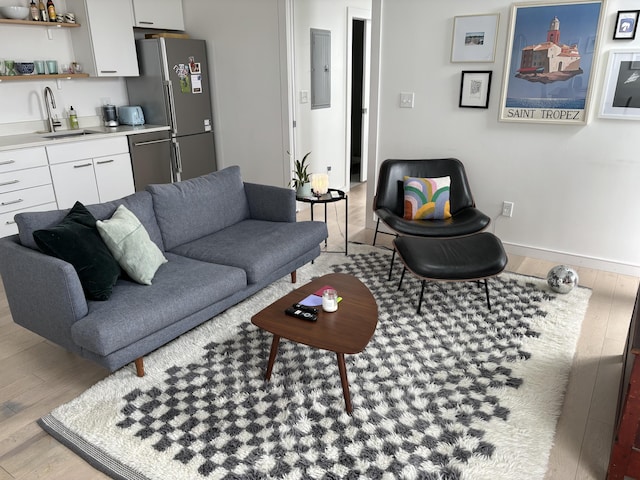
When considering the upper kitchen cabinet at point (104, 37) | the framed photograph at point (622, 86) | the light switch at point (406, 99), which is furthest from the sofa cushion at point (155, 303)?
the framed photograph at point (622, 86)

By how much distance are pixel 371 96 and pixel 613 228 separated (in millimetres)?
2196

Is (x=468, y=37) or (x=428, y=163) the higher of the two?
(x=468, y=37)

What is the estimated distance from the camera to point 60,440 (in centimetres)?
202

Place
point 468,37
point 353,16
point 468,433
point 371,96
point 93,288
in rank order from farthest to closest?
point 353,16 → point 371,96 → point 468,37 → point 93,288 → point 468,433

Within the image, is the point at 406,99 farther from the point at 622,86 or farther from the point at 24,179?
the point at 24,179

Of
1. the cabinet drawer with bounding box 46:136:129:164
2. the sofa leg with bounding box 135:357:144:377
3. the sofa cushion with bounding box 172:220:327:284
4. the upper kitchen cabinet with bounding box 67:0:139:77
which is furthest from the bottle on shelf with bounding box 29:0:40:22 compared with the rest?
the sofa leg with bounding box 135:357:144:377

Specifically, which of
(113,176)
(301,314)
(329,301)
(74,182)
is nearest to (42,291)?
(301,314)

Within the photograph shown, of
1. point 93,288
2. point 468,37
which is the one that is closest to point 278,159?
point 468,37

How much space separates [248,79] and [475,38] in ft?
7.64

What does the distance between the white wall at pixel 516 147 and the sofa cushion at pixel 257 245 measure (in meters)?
1.40

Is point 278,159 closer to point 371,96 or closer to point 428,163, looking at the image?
point 371,96

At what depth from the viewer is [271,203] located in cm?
357

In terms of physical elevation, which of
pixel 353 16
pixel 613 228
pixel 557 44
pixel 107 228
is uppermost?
pixel 353 16

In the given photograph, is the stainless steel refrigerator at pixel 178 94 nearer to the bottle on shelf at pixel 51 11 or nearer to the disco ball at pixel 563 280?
the bottle on shelf at pixel 51 11
